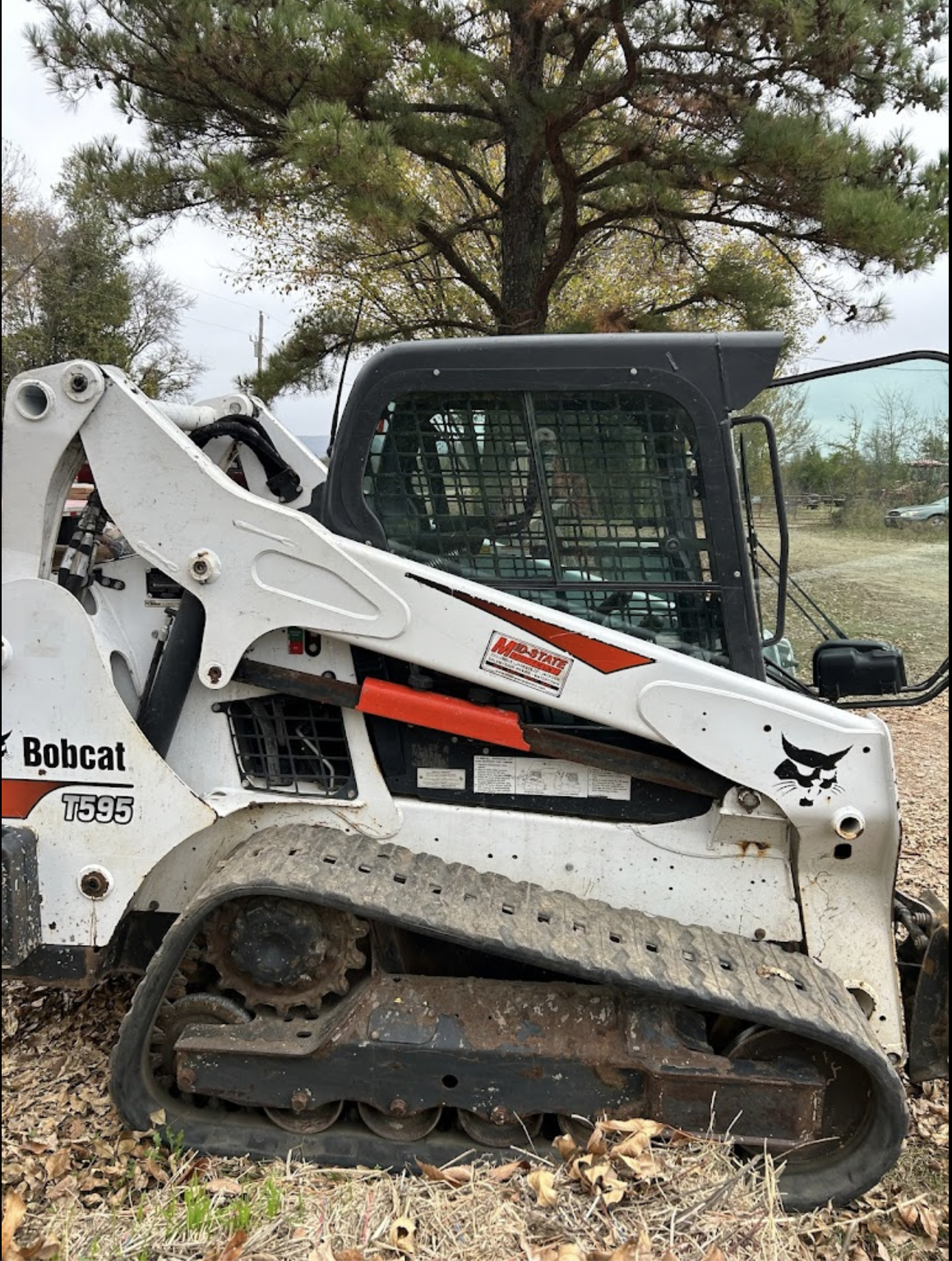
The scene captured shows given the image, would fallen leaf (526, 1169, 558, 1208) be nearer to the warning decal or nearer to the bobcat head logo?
the warning decal

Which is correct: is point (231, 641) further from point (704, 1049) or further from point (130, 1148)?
point (704, 1049)

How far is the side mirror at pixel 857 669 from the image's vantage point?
3.15m

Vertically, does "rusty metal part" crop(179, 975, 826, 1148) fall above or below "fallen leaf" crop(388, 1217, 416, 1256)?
above

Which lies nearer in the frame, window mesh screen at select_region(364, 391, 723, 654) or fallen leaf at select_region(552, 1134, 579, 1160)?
fallen leaf at select_region(552, 1134, 579, 1160)

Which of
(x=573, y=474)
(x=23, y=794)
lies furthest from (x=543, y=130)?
(x=23, y=794)

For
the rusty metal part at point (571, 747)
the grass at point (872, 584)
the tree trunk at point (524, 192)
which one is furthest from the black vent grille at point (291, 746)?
the tree trunk at point (524, 192)

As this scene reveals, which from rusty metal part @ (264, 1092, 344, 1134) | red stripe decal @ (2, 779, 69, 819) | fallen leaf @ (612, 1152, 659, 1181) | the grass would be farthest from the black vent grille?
the grass

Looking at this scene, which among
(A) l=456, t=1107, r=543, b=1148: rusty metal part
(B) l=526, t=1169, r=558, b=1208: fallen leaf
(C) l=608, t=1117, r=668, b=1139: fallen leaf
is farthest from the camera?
(A) l=456, t=1107, r=543, b=1148: rusty metal part

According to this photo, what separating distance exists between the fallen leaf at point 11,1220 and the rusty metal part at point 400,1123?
0.90m

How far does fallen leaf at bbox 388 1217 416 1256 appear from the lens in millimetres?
2463

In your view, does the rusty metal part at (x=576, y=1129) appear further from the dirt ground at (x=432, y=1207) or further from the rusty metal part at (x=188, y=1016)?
the rusty metal part at (x=188, y=1016)

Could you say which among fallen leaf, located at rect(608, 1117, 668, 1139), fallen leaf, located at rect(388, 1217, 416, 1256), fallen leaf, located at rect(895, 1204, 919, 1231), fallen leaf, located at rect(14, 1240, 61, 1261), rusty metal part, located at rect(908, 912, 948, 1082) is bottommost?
fallen leaf, located at rect(895, 1204, 919, 1231)

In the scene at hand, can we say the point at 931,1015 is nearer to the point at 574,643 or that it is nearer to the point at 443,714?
the point at 574,643

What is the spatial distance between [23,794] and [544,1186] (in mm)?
1837
